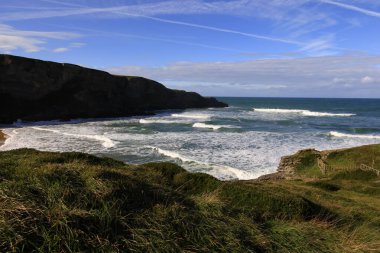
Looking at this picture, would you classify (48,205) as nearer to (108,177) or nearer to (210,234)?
(108,177)

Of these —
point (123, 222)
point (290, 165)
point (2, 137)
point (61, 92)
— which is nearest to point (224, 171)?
point (290, 165)

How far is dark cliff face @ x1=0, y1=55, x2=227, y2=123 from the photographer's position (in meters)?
66.2

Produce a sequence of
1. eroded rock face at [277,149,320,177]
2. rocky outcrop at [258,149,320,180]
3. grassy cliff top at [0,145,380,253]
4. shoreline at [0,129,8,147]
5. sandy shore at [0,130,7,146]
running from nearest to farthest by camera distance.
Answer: grassy cliff top at [0,145,380,253] < rocky outcrop at [258,149,320,180] < eroded rock face at [277,149,320,177] < shoreline at [0,129,8,147] < sandy shore at [0,130,7,146]

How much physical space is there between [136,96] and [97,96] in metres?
15.4

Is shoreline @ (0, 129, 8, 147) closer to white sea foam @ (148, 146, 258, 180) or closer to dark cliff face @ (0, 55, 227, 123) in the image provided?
dark cliff face @ (0, 55, 227, 123)

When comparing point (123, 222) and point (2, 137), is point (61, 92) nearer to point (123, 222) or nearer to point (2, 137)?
point (2, 137)

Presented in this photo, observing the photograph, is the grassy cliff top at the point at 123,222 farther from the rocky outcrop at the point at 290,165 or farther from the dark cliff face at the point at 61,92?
the dark cliff face at the point at 61,92

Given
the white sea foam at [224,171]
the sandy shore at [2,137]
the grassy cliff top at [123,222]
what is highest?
the grassy cliff top at [123,222]

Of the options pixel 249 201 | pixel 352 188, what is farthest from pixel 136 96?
pixel 249 201

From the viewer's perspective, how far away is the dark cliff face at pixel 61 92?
66.2 m

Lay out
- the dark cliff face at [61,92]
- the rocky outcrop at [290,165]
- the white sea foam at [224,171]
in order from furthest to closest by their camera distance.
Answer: the dark cliff face at [61,92] → the white sea foam at [224,171] → the rocky outcrop at [290,165]

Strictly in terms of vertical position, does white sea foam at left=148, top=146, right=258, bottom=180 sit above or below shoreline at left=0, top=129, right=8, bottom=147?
below

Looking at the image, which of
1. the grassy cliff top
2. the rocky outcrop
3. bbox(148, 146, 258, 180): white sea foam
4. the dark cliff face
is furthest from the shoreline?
the grassy cliff top

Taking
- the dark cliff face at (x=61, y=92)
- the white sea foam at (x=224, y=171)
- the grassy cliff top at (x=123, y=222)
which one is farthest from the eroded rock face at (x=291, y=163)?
the dark cliff face at (x=61, y=92)
